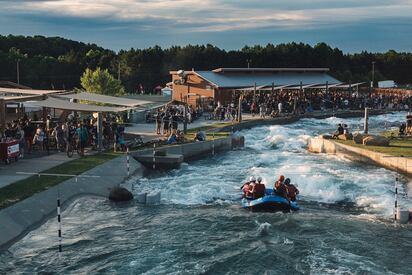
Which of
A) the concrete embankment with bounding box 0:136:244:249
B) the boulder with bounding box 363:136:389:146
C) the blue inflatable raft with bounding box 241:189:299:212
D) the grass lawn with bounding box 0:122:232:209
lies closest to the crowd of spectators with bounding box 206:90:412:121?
the boulder with bounding box 363:136:389:146

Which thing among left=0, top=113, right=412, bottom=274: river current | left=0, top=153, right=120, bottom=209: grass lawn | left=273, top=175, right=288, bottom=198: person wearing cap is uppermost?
left=0, top=153, right=120, bottom=209: grass lawn

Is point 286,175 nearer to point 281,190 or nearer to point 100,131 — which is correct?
point 281,190

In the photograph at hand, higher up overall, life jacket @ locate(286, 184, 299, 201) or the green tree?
the green tree

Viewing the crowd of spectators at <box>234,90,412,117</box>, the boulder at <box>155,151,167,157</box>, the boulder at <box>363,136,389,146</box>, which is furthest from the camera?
the crowd of spectators at <box>234,90,412,117</box>

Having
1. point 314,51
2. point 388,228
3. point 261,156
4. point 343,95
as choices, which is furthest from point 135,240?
point 314,51

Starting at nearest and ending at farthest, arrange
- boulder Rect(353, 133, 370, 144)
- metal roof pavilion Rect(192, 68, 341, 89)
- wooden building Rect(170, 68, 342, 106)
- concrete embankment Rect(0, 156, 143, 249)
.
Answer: concrete embankment Rect(0, 156, 143, 249) → boulder Rect(353, 133, 370, 144) → wooden building Rect(170, 68, 342, 106) → metal roof pavilion Rect(192, 68, 341, 89)

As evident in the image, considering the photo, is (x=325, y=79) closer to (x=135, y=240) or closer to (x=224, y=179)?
(x=224, y=179)

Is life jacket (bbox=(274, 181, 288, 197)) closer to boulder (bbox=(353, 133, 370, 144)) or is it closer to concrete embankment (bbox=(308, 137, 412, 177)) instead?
concrete embankment (bbox=(308, 137, 412, 177))
